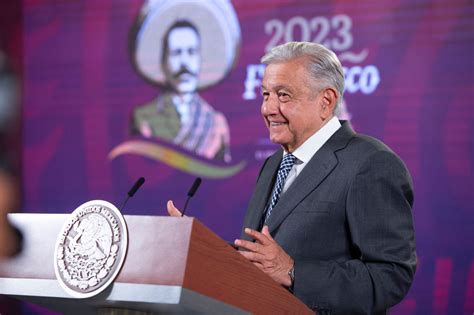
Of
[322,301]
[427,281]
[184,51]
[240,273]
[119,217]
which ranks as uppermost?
[184,51]

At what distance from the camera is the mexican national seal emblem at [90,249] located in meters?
1.49

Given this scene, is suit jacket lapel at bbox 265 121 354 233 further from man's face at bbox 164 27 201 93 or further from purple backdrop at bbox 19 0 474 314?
man's face at bbox 164 27 201 93

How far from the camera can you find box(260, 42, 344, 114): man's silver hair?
7.42ft

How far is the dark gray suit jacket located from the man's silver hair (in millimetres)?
187

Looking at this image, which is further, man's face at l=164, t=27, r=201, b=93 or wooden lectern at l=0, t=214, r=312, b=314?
man's face at l=164, t=27, r=201, b=93

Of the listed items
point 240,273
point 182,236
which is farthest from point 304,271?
point 182,236

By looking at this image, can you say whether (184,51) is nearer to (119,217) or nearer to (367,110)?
(367,110)

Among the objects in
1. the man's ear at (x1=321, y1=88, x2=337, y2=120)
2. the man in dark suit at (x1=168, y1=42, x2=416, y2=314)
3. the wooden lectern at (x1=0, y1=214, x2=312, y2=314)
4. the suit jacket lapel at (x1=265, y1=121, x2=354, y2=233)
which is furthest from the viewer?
the man's ear at (x1=321, y1=88, x2=337, y2=120)

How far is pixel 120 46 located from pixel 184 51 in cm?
42

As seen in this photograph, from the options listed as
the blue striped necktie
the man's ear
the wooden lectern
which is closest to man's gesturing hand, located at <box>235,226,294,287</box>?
the wooden lectern

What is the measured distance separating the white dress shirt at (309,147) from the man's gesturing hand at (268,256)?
45cm

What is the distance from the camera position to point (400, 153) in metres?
3.77

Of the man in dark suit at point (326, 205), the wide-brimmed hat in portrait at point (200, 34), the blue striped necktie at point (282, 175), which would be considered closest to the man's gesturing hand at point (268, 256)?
the man in dark suit at point (326, 205)

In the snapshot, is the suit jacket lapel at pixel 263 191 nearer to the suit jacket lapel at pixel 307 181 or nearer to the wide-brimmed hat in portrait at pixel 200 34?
the suit jacket lapel at pixel 307 181
